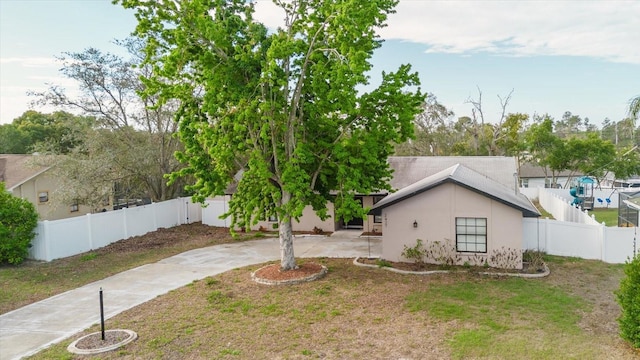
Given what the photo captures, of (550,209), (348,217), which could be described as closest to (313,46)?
(348,217)

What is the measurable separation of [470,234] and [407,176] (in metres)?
8.01

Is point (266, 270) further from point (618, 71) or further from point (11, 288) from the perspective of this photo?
point (618, 71)

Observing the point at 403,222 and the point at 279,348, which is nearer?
the point at 279,348

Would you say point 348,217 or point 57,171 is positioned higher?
point 57,171

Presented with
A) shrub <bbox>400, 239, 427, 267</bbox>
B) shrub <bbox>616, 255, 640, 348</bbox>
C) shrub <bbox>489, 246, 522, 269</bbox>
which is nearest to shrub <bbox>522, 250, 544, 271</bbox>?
shrub <bbox>489, 246, 522, 269</bbox>

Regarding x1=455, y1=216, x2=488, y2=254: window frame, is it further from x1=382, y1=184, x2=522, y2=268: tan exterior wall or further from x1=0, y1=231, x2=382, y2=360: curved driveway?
x1=0, y1=231, x2=382, y2=360: curved driveway

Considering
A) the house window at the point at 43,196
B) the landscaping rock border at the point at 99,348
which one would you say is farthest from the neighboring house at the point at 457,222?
the house window at the point at 43,196

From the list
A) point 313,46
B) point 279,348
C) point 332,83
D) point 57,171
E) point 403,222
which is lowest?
point 279,348

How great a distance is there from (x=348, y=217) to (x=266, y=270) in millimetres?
3363

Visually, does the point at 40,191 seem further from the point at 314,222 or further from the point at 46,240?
the point at 314,222

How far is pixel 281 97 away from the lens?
12.9 metres

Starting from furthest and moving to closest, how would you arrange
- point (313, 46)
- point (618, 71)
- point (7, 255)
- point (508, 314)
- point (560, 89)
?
point (560, 89) → point (618, 71) → point (7, 255) → point (313, 46) → point (508, 314)

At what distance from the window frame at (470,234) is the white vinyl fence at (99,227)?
1459 cm

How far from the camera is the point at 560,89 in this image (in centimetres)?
4062
